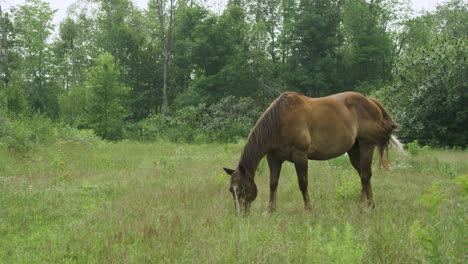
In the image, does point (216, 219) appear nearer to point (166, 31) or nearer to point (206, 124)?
point (206, 124)

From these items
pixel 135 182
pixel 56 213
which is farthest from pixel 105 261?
pixel 135 182

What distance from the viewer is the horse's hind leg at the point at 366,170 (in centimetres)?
539

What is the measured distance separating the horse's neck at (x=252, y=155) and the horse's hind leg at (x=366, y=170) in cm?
191

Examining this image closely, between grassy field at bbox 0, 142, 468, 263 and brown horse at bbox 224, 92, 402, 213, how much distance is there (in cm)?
46

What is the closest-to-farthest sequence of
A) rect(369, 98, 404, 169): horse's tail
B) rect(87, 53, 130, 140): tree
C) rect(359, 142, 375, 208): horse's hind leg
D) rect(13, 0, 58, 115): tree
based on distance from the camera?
rect(359, 142, 375, 208): horse's hind leg < rect(369, 98, 404, 169): horse's tail < rect(87, 53, 130, 140): tree < rect(13, 0, 58, 115): tree

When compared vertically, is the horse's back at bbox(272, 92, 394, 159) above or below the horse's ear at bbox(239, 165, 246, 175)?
above

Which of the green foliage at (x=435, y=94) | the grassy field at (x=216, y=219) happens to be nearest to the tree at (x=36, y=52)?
the grassy field at (x=216, y=219)

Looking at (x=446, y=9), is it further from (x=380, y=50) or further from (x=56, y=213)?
(x=56, y=213)

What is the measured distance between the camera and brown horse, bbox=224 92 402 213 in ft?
15.7

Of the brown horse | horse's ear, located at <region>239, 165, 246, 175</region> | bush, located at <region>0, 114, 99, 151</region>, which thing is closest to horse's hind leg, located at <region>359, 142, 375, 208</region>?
the brown horse

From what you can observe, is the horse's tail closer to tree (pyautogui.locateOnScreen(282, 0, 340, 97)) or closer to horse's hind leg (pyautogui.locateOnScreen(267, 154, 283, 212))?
horse's hind leg (pyautogui.locateOnScreen(267, 154, 283, 212))

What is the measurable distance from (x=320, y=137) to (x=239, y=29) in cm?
2308

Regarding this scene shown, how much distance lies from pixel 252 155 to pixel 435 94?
14784 millimetres

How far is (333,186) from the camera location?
658cm
